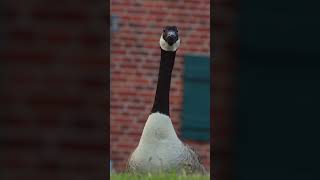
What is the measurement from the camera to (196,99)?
830 cm

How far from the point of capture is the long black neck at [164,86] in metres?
4.59

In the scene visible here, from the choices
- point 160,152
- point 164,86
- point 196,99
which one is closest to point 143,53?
point 196,99
